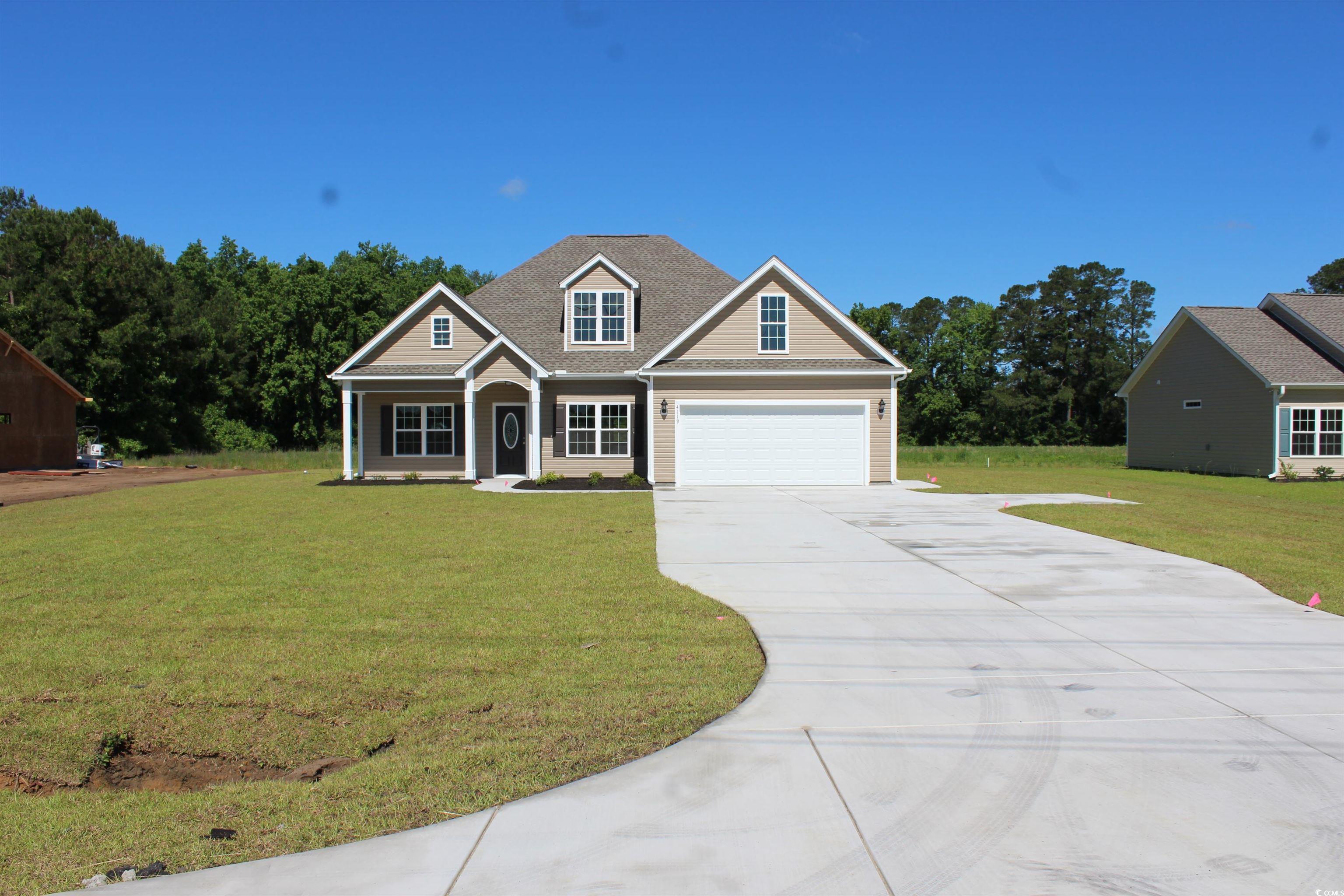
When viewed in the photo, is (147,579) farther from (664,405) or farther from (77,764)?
(664,405)

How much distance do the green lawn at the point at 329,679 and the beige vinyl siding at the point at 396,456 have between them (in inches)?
544

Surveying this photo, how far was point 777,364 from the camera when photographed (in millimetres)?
23328

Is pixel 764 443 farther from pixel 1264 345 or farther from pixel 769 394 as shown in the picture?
pixel 1264 345

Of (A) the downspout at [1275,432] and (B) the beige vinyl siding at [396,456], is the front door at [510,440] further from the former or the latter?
(A) the downspout at [1275,432]

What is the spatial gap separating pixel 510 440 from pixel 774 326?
851 cm

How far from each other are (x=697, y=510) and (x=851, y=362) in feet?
28.4

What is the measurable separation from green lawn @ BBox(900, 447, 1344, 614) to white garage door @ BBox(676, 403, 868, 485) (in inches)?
120

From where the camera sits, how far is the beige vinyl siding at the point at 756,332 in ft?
77.4

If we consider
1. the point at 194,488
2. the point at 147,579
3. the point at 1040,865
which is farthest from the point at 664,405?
the point at 1040,865

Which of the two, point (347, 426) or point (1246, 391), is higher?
point (1246, 391)

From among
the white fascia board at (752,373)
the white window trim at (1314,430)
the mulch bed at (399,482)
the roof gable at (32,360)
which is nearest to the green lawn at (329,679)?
the white fascia board at (752,373)

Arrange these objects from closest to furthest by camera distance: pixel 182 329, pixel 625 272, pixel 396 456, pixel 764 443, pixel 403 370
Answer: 1. pixel 764 443
2. pixel 403 370
3. pixel 396 456
4. pixel 625 272
5. pixel 182 329

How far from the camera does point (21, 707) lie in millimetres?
5430

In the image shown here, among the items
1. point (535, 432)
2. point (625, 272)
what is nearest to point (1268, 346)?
point (625, 272)
